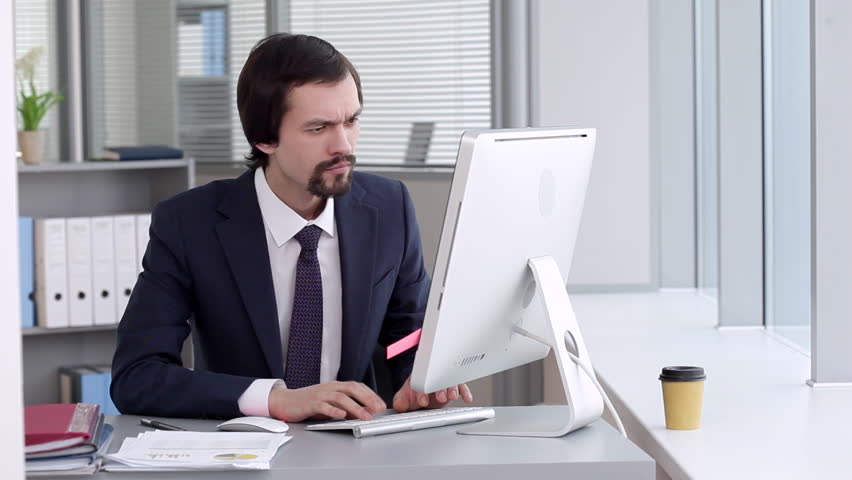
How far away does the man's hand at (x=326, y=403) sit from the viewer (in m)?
1.76

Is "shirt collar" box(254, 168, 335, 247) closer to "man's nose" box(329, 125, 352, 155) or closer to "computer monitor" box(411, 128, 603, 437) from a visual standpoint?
"man's nose" box(329, 125, 352, 155)

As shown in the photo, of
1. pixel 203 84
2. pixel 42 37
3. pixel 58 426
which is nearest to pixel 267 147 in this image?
pixel 58 426

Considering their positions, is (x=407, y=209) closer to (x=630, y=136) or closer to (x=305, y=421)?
(x=305, y=421)

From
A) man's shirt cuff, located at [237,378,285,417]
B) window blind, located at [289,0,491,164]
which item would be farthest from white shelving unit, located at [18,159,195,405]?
man's shirt cuff, located at [237,378,285,417]

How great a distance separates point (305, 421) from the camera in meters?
1.81

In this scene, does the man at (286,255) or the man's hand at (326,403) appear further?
the man at (286,255)

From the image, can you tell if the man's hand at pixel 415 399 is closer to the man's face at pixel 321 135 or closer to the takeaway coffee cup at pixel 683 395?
the takeaway coffee cup at pixel 683 395

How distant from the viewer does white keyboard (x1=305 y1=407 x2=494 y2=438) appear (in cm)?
167

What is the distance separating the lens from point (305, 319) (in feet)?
7.07

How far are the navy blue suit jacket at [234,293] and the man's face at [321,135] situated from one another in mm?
92

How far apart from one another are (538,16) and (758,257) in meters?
1.14

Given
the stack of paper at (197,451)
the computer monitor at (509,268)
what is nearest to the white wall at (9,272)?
the stack of paper at (197,451)

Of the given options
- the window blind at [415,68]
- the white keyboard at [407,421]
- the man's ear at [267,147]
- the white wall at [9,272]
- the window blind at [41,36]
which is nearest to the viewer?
the white wall at [9,272]

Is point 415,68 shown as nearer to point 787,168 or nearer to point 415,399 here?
point 787,168
